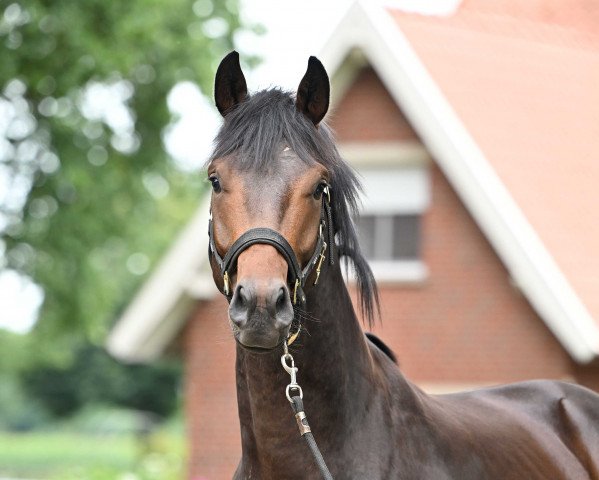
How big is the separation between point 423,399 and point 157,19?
477 inches

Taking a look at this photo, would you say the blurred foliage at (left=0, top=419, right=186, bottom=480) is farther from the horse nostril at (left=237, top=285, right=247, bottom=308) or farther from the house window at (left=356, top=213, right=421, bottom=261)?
the horse nostril at (left=237, top=285, right=247, bottom=308)

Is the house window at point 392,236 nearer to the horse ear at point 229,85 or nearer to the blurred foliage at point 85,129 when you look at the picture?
the blurred foliage at point 85,129

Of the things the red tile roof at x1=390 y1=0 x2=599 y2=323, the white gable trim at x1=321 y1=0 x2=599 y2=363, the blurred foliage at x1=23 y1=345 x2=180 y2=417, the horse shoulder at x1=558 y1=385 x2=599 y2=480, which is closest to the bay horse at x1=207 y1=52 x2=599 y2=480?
the horse shoulder at x1=558 y1=385 x2=599 y2=480

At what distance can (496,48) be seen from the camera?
15.9 m

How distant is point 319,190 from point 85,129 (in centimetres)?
1548

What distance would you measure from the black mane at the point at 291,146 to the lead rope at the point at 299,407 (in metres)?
0.57

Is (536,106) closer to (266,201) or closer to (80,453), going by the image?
(266,201)

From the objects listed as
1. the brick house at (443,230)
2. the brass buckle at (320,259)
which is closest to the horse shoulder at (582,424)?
the brass buckle at (320,259)

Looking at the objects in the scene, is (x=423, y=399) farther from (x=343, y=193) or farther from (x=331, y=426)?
(x=343, y=193)

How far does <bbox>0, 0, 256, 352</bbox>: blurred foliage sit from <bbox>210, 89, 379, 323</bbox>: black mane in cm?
1168

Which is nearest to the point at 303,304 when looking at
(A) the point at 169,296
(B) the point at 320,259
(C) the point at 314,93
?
(B) the point at 320,259

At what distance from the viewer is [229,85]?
4547 millimetres

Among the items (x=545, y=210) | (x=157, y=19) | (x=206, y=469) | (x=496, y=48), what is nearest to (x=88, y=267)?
(x=157, y=19)

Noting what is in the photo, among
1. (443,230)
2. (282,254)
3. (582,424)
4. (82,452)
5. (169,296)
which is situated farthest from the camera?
(82,452)
